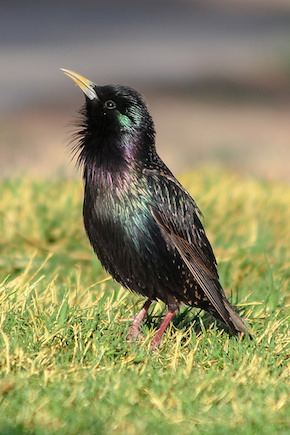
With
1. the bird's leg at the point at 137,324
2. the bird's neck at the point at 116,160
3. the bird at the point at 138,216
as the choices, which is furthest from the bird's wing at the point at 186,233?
the bird's leg at the point at 137,324

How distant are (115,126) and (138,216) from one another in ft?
1.94

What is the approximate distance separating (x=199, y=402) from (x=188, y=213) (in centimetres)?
141

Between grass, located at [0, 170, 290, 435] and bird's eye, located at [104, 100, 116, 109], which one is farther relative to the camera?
bird's eye, located at [104, 100, 116, 109]

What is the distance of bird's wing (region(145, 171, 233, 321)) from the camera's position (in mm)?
4152

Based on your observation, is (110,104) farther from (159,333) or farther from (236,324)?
(236,324)

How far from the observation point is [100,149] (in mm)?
4234

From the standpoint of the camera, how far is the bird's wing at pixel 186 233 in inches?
163

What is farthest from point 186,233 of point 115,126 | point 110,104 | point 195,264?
point 110,104

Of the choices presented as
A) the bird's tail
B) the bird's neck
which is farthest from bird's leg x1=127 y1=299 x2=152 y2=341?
the bird's neck

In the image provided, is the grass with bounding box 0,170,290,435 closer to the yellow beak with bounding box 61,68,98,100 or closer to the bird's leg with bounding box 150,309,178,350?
the bird's leg with bounding box 150,309,178,350

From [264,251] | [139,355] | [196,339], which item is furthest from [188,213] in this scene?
[264,251]

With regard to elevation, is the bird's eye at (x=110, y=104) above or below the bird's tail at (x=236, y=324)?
above

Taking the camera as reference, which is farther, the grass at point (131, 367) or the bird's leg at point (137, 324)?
the bird's leg at point (137, 324)

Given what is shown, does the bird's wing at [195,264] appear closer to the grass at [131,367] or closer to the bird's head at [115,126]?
the grass at [131,367]
